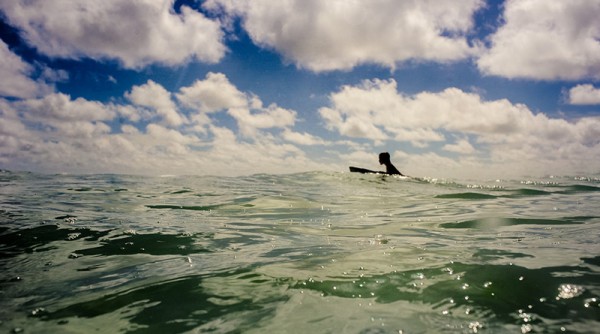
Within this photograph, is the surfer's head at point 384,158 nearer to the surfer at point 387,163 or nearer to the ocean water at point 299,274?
the surfer at point 387,163

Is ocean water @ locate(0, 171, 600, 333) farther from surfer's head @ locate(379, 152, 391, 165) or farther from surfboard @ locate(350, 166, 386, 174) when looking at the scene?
surfboard @ locate(350, 166, 386, 174)

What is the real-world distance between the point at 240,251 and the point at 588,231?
272 inches

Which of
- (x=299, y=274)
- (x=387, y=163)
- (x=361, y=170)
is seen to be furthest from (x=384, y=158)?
(x=299, y=274)

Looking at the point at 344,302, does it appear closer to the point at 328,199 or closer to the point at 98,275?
the point at 98,275

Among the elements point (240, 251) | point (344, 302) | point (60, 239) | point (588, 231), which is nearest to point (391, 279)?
point (344, 302)

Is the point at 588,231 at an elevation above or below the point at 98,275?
above

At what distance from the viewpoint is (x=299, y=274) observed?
15.2 ft

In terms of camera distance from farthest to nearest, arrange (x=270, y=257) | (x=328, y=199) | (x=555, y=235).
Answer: (x=328, y=199), (x=555, y=235), (x=270, y=257)

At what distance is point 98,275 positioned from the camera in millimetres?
4887

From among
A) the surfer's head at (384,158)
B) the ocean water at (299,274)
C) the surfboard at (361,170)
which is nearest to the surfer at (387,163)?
the surfer's head at (384,158)

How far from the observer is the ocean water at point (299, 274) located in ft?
10.8

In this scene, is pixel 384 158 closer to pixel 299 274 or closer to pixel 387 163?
pixel 387 163

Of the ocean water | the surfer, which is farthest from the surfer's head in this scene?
the ocean water

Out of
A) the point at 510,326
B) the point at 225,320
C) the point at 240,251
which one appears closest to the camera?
the point at 510,326
